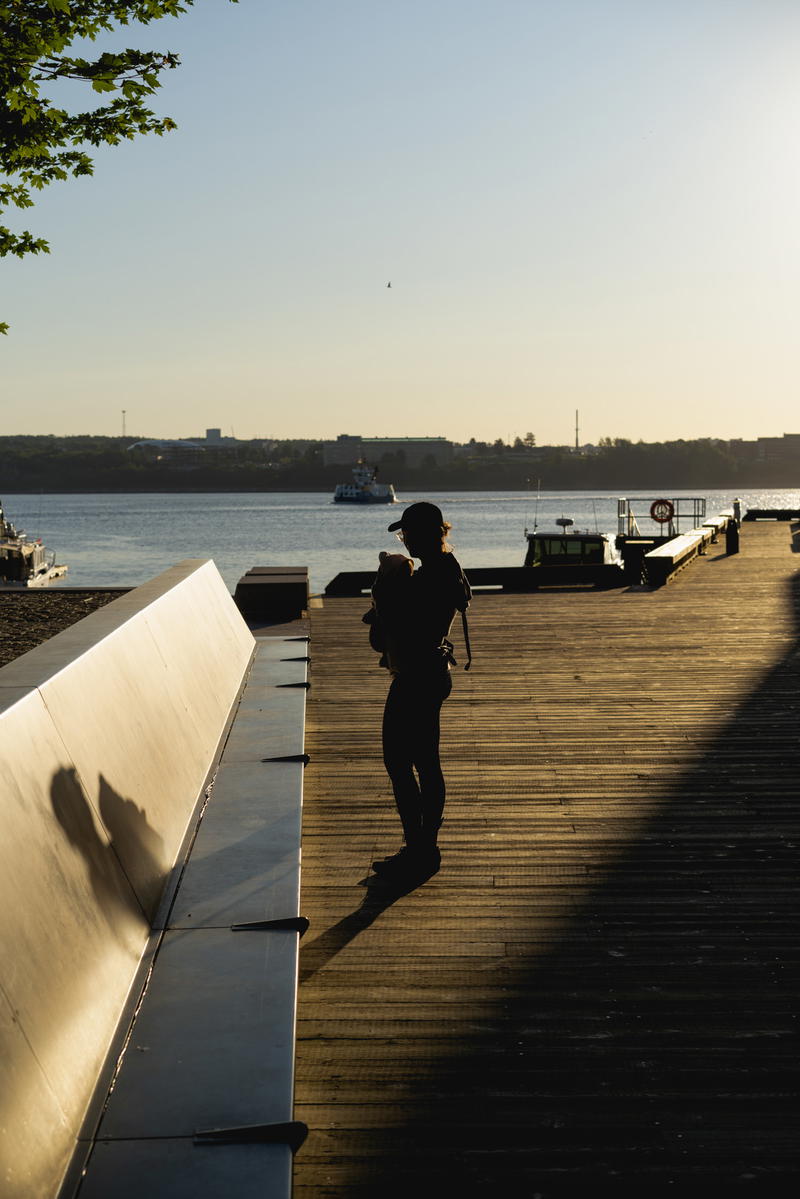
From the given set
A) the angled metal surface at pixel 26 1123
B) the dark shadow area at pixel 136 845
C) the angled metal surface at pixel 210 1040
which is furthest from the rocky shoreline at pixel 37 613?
the angled metal surface at pixel 26 1123

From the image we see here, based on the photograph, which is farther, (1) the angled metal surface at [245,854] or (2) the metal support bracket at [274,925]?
(1) the angled metal surface at [245,854]

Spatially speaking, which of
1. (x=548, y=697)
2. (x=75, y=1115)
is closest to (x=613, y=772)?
(x=548, y=697)

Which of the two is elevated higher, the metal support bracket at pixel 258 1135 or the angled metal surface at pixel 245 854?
the angled metal surface at pixel 245 854

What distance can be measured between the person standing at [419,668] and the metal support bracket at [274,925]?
121 cm

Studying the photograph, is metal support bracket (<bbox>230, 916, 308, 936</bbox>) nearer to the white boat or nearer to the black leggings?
the black leggings

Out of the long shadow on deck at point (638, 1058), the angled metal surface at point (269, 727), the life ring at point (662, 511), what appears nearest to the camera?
the long shadow on deck at point (638, 1058)

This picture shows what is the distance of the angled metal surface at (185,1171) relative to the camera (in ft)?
10.4

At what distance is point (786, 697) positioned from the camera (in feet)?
35.5

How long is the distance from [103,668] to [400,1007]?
2.04 metres

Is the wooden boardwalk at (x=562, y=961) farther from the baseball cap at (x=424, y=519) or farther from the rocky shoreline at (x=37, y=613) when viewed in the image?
the rocky shoreline at (x=37, y=613)

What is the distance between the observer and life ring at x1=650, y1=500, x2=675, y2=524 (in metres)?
42.8

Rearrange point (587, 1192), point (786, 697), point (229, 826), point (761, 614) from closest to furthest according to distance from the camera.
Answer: point (587, 1192) → point (229, 826) → point (786, 697) → point (761, 614)

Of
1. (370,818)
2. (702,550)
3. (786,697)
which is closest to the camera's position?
(370,818)

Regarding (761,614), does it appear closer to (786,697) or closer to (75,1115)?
(786,697)
